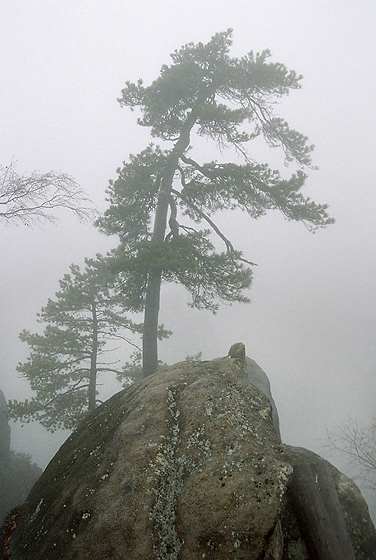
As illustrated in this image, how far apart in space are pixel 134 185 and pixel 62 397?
1067cm

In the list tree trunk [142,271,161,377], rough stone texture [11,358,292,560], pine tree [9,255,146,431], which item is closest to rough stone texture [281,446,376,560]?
rough stone texture [11,358,292,560]

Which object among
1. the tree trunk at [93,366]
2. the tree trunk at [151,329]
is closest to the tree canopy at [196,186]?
the tree trunk at [151,329]

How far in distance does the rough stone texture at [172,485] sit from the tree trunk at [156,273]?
6421 mm

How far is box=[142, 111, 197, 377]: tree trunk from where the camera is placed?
1114 centimetres

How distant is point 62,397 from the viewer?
13.7m

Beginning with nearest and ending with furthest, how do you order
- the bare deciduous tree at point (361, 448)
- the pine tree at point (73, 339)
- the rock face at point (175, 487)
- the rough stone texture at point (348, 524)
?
the rock face at point (175, 487)
the rough stone texture at point (348, 524)
the pine tree at point (73, 339)
the bare deciduous tree at point (361, 448)

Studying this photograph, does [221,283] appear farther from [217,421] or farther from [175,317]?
[175,317]

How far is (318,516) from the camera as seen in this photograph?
3.54m

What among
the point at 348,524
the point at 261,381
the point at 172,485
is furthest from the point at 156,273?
the point at 348,524

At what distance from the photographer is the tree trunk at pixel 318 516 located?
11.2ft

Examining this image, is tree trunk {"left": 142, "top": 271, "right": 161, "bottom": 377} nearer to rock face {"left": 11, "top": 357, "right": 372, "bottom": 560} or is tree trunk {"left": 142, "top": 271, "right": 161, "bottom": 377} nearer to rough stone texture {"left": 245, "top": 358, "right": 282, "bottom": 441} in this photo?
rough stone texture {"left": 245, "top": 358, "right": 282, "bottom": 441}

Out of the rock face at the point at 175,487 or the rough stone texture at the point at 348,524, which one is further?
the rough stone texture at the point at 348,524

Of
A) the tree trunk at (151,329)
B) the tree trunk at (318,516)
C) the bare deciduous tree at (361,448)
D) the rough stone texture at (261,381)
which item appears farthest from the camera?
the bare deciduous tree at (361,448)

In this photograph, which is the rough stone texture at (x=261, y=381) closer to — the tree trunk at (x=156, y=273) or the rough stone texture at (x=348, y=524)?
the tree trunk at (x=156, y=273)
